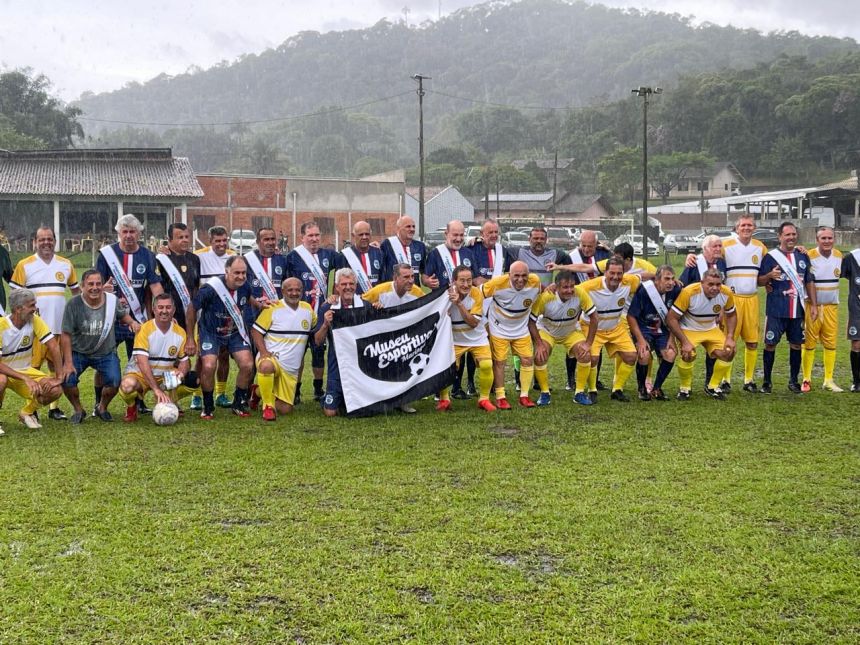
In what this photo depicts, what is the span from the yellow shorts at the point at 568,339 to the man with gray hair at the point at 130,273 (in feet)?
13.6

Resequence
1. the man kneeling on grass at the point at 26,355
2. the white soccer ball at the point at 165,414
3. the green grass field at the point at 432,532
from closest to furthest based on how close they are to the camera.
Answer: the green grass field at the point at 432,532 → the man kneeling on grass at the point at 26,355 → the white soccer ball at the point at 165,414

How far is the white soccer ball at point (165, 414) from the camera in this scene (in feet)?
→ 26.1

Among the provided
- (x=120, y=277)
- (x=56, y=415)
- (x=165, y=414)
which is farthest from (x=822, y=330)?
(x=56, y=415)

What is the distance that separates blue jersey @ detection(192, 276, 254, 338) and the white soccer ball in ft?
3.03

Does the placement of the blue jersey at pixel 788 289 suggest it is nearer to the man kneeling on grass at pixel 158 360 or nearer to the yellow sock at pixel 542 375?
the yellow sock at pixel 542 375

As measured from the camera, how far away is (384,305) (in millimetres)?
9086

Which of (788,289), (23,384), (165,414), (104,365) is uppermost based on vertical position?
(788,289)

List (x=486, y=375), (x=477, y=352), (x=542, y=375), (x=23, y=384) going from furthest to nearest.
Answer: (x=542, y=375)
(x=477, y=352)
(x=486, y=375)
(x=23, y=384)

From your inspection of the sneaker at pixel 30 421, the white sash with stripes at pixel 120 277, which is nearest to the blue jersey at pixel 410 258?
the white sash with stripes at pixel 120 277

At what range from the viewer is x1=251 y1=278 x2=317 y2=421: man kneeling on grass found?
858 centimetres

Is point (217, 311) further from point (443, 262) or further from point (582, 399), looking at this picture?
point (582, 399)

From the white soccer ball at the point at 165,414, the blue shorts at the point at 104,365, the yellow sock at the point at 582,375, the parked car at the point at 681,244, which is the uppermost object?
the parked car at the point at 681,244

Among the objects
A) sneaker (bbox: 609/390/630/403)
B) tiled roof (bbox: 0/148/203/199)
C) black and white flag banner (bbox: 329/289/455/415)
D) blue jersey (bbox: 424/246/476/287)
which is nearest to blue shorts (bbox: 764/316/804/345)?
sneaker (bbox: 609/390/630/403)

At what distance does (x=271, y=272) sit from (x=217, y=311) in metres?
0.86
